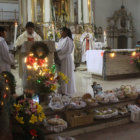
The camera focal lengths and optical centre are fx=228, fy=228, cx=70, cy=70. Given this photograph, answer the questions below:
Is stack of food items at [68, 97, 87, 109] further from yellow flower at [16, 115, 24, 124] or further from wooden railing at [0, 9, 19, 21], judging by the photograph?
wooden railing at [0, 9, 19, 21]

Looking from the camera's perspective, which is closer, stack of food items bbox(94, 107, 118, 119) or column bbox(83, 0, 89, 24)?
stack of food items bbox(94, 107, 118, 119)

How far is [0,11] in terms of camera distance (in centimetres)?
1697

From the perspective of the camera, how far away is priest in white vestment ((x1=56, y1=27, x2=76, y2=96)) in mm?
5102

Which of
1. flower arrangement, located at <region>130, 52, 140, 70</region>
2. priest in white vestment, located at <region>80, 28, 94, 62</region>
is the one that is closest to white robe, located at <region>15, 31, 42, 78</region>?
flower arrangement, located at <region>130, 52, 140, 70</region>

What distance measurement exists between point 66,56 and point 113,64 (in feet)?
10.1

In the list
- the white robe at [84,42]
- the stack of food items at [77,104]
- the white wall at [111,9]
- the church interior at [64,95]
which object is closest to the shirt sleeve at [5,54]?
the church interior at [64,95]

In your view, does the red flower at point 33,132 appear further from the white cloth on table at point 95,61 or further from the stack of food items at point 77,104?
the white cloth on table at point 95,61

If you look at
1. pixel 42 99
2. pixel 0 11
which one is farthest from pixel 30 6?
pixel 42 99

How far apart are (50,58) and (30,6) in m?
9.12

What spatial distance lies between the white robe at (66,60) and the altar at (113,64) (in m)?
2.63

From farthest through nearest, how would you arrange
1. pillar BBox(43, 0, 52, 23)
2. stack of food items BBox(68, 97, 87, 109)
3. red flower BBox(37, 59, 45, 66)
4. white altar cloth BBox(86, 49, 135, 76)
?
pillar BBox(43, 0, 52, 23)
white altar cloth BBox(86, 49, 135, 76)
red flower BBox(37, 59, 45, 66)
stack of food items BBox(68, 97, 87, 109)

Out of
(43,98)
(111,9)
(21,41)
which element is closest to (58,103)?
(43,98)

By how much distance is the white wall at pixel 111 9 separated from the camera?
627 inches

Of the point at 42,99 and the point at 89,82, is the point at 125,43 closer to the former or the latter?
the point at 89,82
